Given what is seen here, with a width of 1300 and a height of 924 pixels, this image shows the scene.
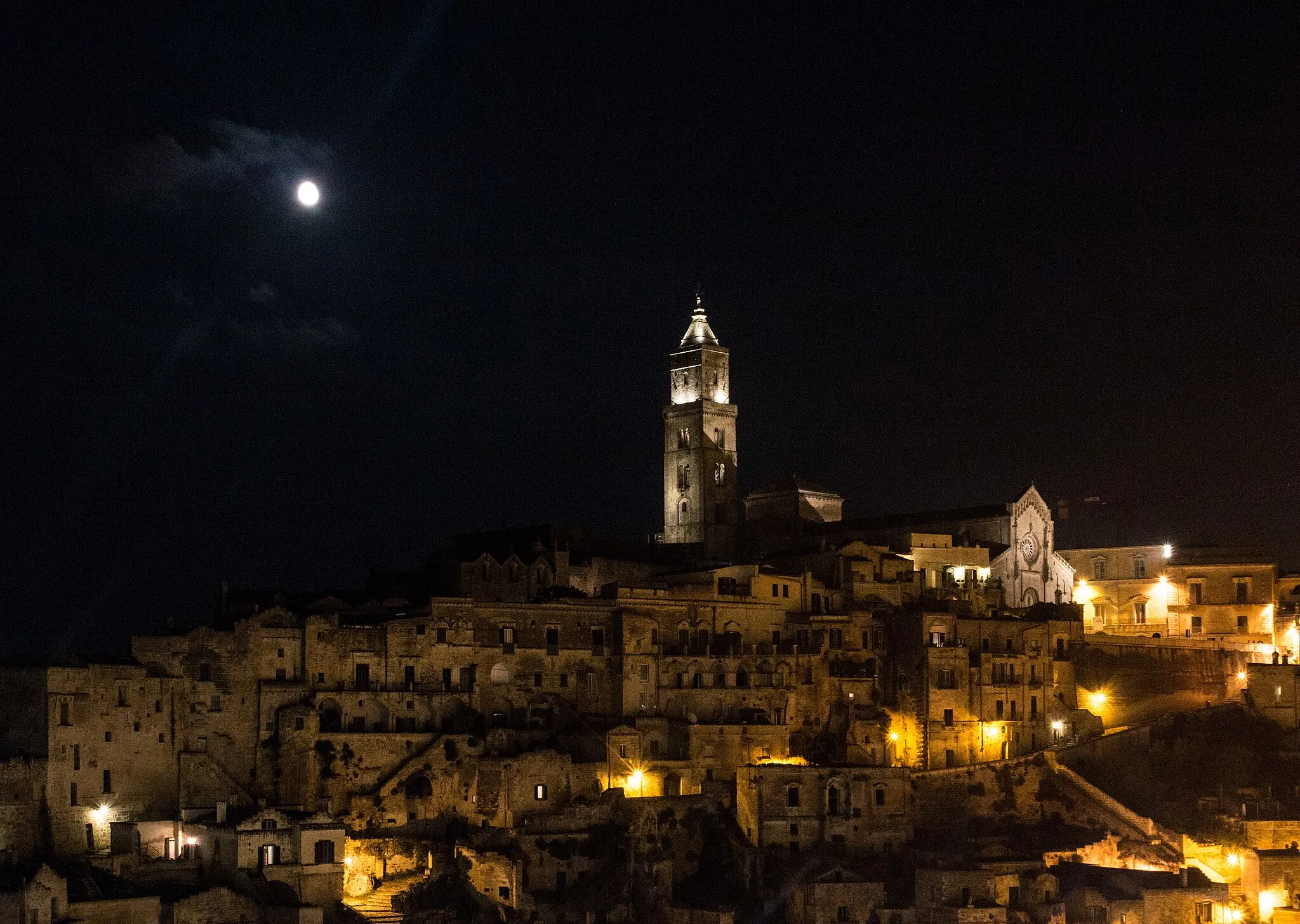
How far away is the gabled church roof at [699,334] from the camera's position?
265 ft

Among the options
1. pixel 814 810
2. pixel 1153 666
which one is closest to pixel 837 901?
pixel 814 810

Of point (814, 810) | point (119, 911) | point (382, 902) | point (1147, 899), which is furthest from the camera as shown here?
point (814, 810)

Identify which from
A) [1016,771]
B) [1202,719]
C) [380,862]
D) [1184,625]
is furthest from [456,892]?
[1184,625]

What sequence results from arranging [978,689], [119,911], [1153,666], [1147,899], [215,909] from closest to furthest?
[119,911]
[215,909]
[1147,899]
[978,689]
[1153,666]

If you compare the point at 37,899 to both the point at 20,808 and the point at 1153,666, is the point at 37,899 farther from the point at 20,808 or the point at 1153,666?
the point at 1153,666

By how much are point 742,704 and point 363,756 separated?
43.1ft

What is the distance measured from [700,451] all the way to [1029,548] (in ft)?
44.9

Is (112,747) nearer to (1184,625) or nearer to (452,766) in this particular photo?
(452,766)

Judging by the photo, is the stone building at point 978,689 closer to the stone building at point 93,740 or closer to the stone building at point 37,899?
the stone building at point 93,740

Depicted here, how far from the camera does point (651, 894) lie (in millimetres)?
53406

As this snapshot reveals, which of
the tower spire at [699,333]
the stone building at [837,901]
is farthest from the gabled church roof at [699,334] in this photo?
the stone building at [837,901]

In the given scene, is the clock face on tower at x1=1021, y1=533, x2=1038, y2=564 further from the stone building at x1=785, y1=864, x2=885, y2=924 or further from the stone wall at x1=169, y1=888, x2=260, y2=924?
the stone wall at x1=169, y1=888, x2=260, y2=924

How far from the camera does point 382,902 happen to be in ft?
169

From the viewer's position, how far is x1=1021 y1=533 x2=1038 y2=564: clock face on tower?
74.9 m
